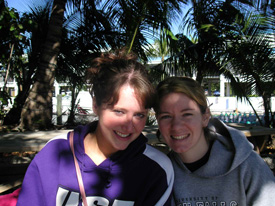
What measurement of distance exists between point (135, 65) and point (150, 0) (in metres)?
2.61

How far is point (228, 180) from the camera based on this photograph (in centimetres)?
150

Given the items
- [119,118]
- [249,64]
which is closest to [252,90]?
[249,64]

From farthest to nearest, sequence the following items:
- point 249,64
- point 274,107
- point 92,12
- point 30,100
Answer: point 274,107, point 92,12, point 249,64, point 30,100

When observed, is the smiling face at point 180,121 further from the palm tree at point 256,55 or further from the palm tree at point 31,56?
A: the palm tree at point 31,56

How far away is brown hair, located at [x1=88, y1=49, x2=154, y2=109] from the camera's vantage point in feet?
4.52

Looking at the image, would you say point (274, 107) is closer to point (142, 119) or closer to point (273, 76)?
point (273, 76)

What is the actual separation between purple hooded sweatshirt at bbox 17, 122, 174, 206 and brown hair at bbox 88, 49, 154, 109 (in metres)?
0.32

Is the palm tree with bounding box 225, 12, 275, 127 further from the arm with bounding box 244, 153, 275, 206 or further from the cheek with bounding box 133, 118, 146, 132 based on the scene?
the cheek with bounding box 133, 118, 146, 132

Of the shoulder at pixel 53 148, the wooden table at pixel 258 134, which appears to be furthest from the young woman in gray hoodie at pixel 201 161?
the wooden table at pixel 258 134

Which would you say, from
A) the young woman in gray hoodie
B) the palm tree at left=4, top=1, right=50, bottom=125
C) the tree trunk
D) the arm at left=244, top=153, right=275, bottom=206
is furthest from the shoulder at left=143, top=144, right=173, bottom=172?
the palm tree at left=4, top=1, right=50, bottom=125

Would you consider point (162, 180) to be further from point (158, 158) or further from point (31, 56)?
point (31, 56)

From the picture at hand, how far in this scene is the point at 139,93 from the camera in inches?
54.1

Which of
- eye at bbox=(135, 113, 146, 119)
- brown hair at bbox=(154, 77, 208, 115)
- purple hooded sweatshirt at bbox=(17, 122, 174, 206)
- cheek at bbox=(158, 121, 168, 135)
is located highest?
brown hair at bbox=(154, 77, 208, 115)

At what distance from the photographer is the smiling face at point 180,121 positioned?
4.99ft
